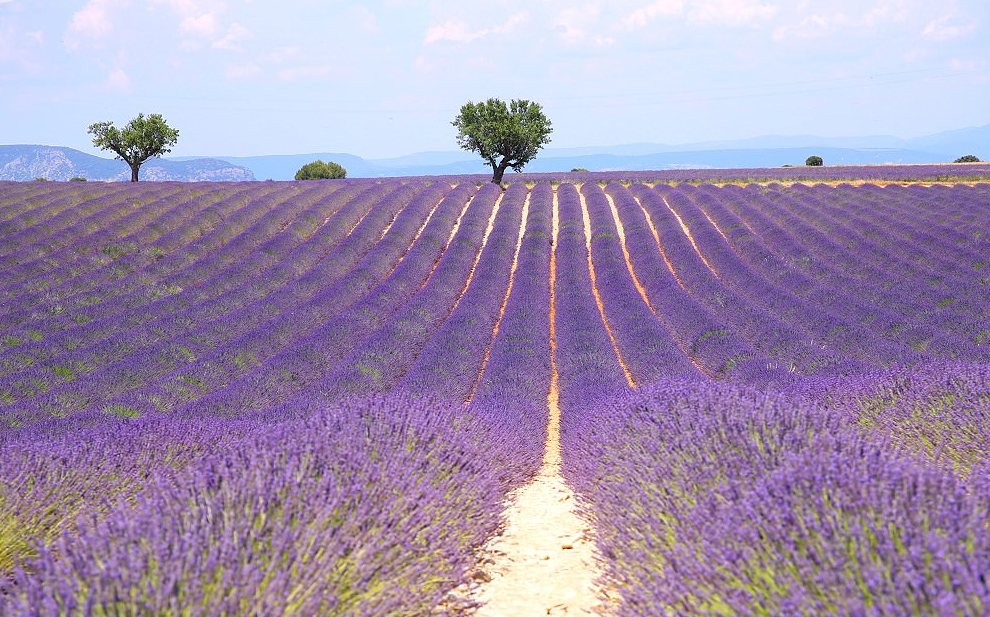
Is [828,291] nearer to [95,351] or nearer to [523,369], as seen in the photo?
[523,369]

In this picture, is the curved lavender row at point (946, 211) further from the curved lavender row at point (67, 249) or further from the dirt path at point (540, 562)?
the curved lavender row at point (67, 249)

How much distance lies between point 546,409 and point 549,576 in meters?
3.72

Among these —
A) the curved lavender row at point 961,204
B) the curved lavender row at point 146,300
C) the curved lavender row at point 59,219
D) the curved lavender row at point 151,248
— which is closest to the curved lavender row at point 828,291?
the curved lavender row at point 961,204

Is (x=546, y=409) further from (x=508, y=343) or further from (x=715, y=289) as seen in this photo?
(x=715, y=289)

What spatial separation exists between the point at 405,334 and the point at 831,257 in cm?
980

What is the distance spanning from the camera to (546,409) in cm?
767

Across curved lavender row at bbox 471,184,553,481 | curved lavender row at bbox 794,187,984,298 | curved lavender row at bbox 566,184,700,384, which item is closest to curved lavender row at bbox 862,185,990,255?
curved lavender row at bbox 794,187,984,298

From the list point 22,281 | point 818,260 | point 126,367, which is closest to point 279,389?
point 126,367

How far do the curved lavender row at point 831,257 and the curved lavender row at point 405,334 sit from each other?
6346mm

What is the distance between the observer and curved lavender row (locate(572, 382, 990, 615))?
211 centimetres

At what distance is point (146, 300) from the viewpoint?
→ 1280 centimetres

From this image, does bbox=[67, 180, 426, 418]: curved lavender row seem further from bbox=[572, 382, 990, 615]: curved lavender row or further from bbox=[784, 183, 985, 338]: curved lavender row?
bbox=[784, 183, 985, 338]: curved lavender row

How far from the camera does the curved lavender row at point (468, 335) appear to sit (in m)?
7.52

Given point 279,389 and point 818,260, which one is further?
point 818,260
